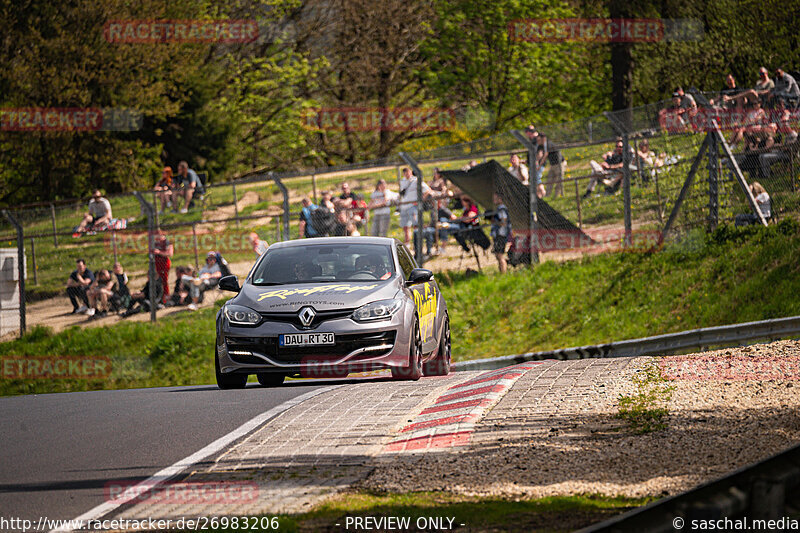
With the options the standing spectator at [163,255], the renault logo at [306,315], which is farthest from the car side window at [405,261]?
the standing spectator at [163,255]

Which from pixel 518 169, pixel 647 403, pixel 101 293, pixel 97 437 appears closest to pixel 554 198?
pixel 518 169

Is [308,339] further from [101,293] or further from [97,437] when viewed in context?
[101,293]

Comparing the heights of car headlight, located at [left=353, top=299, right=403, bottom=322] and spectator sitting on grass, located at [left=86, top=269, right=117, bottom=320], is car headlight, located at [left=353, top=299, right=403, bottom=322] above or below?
above

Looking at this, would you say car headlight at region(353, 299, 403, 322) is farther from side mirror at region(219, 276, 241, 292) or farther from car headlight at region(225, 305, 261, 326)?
side mirror at region(219, 276, 241, 292)

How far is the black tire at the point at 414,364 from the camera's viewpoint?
1219 centimetres

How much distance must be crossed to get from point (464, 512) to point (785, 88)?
50.4 feet

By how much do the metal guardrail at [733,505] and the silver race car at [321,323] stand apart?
24.0 feet

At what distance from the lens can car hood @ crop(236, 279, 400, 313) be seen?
11.8m

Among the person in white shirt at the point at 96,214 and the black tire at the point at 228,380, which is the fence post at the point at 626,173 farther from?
the person in white shirt at the point at 96,214

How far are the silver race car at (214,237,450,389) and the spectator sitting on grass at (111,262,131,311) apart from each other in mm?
12467

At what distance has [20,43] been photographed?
37625mm

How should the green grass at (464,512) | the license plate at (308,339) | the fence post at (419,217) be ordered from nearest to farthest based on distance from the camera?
the green grass at (464,512) → the license plate at (308,339) → the fence post at (419,217)

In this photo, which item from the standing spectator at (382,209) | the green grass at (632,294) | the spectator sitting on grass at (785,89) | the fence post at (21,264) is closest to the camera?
the green grass at (632,294)

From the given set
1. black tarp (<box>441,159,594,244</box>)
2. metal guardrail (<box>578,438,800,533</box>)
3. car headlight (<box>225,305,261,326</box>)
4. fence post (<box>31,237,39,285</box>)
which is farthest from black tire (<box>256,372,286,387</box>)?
fence post (<box>31,237,39,285</box>)
